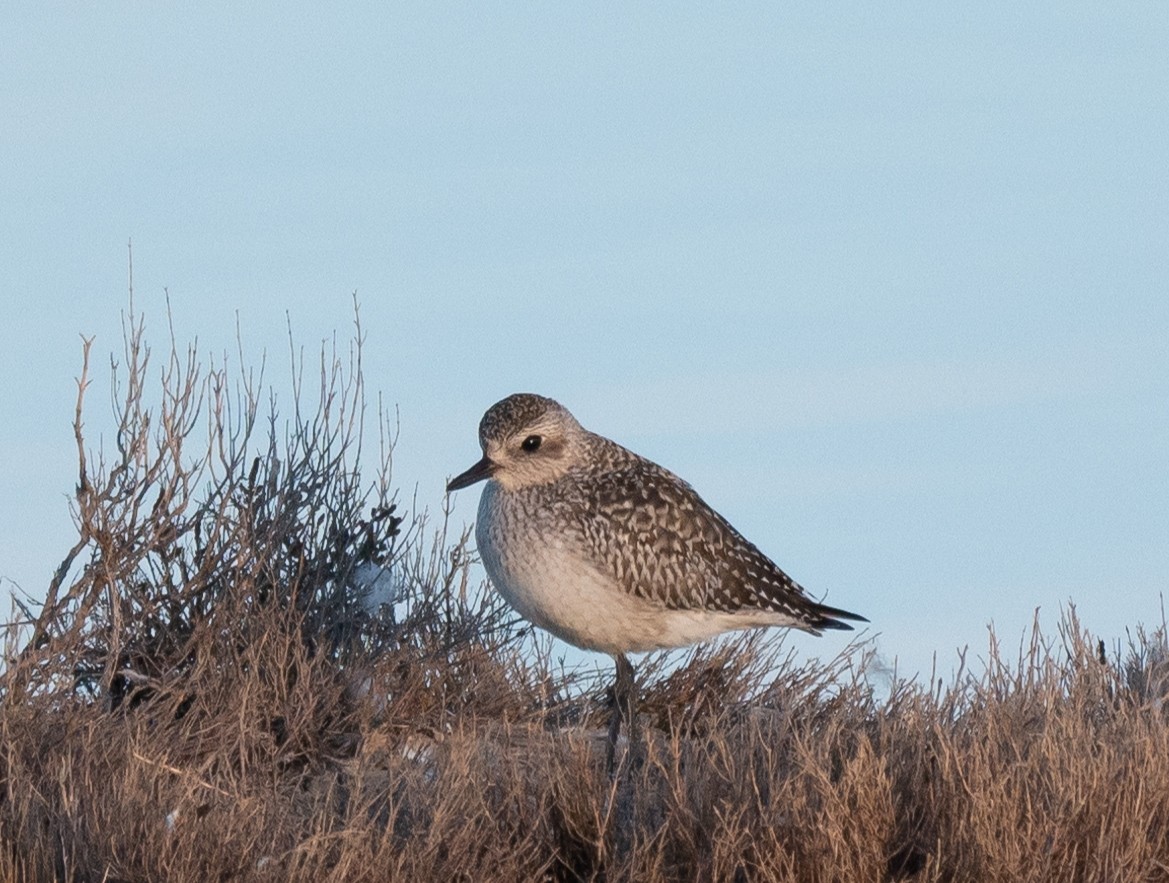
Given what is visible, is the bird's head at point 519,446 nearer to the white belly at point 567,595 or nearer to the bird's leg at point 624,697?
the white belly at point 567,595

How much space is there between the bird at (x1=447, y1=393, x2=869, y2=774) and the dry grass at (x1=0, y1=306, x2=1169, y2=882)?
0.53m

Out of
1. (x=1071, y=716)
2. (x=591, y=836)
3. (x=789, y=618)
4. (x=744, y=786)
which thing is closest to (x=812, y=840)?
(x=744, y=786)

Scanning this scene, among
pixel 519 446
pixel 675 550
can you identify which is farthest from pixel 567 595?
pixel 519 446

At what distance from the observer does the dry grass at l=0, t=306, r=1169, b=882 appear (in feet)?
22.0

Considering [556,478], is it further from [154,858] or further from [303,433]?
[154,858]

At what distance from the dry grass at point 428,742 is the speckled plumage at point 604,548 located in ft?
1.88

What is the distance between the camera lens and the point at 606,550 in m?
9.14

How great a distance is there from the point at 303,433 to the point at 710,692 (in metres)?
2.95

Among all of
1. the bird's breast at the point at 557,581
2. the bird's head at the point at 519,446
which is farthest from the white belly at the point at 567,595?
the bird's head at the point at 519,446

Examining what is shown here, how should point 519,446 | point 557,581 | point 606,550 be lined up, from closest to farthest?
point 557,581 < point 606,550 < point 519,446

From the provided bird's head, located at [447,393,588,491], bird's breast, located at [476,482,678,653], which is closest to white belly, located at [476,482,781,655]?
bird's breast, located at [476,482,678,653]

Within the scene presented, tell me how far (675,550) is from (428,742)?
5.63 ft

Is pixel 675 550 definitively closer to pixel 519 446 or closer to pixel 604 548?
pixel 604 548

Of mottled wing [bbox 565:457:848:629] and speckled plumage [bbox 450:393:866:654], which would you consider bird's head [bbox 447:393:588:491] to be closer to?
speckled plumage [bbox 450:393:866:654]
